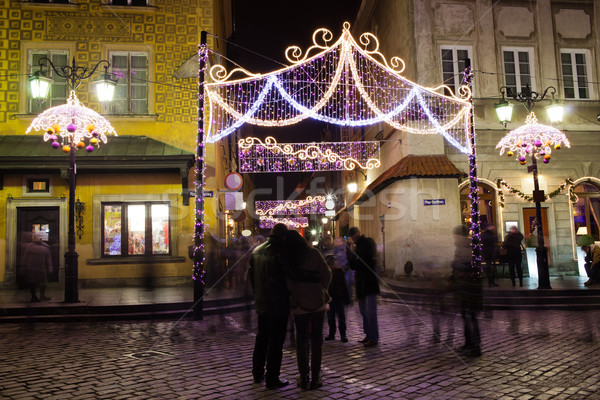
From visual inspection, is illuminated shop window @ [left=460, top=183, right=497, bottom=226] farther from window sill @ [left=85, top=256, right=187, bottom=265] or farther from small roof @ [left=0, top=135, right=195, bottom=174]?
window sill @ [left=85, top=256, right=187, bottom=265]

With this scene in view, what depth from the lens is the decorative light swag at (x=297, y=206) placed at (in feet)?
139

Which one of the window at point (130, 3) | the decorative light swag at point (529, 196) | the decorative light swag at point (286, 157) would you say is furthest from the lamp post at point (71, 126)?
the decorative light swag at point (529, 196)


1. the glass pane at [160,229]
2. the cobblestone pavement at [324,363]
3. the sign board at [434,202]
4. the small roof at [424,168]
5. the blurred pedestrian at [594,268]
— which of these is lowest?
the cobblestone pavement at [324,363]

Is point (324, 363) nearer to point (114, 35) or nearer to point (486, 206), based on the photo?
point (486, 206)

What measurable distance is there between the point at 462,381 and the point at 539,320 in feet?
18.2

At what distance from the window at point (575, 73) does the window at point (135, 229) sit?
15.5m

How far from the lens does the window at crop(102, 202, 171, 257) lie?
17438mm

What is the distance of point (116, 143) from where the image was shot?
1734 cm

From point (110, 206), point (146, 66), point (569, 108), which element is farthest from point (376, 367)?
point (569, 108)

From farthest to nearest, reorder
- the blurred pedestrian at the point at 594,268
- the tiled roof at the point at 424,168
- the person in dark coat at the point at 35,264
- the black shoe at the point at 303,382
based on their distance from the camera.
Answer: the tiled roof at the point at 424,168 < the blurred pedestrian at the point at 594,268 < the person in dark coat at the point at 35,264 < the black shoe at the point at 303,382

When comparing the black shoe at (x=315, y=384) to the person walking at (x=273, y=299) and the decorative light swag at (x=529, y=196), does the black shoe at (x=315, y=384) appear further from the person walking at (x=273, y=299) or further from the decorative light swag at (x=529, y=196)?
the decorative light swag at (x=529, y=196)

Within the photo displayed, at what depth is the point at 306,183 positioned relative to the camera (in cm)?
7431

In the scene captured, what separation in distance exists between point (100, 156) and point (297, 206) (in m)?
28.4

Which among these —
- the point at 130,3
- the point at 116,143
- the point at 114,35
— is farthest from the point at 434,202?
the point at 130,3
